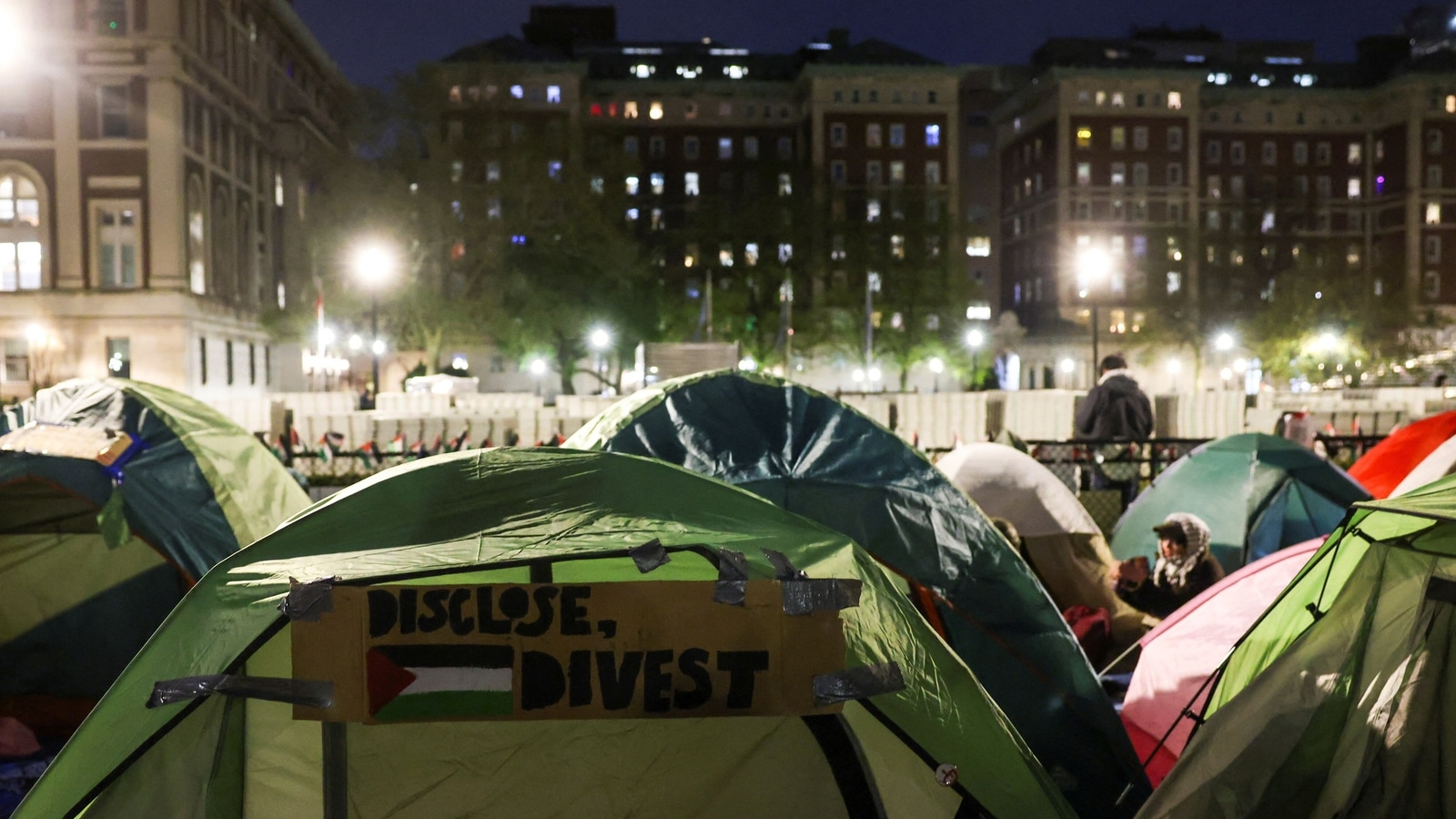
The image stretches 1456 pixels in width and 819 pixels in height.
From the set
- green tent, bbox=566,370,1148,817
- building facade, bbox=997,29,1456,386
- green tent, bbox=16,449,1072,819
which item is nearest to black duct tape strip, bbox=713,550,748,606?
green tent, bbox=16,449,1072,819

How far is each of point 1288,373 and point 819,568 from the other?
64.4 meters

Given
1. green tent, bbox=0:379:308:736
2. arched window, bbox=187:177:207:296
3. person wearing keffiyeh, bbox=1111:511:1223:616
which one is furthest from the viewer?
arched window, bbox=187:177:207:296

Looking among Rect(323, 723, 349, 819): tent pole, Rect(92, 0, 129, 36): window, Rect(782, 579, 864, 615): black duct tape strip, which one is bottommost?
Rect(323, 723, 349, 819): tent pole

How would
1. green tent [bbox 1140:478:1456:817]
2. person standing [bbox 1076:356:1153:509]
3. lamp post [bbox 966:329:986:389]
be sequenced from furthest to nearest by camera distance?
lamp post [bbox 966:329:986:389] → person standing [bbox 1076:356:1153:509] → green tent [bbox 1140:478:1456:817]

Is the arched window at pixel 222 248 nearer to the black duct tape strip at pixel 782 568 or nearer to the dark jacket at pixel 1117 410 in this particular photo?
the dark jacket at pixel 1117 410

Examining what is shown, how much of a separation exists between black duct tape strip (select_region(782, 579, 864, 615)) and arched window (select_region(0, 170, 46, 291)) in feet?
154

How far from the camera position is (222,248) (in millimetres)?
48094

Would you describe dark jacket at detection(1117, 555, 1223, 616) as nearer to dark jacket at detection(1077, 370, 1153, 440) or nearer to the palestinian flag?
dark jacket at detection(1077, 370, 1153, 440)

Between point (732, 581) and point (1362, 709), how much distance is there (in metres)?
Result: 2.41

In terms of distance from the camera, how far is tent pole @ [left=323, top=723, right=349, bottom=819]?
373cm

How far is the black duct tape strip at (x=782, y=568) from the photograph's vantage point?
3391 millimetres

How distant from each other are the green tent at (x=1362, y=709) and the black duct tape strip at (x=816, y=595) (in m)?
1.72

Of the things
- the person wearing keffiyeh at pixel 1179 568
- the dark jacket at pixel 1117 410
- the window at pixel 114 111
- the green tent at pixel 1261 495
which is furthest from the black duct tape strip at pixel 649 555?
the window at pixel 114 111

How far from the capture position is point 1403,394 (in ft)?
119
